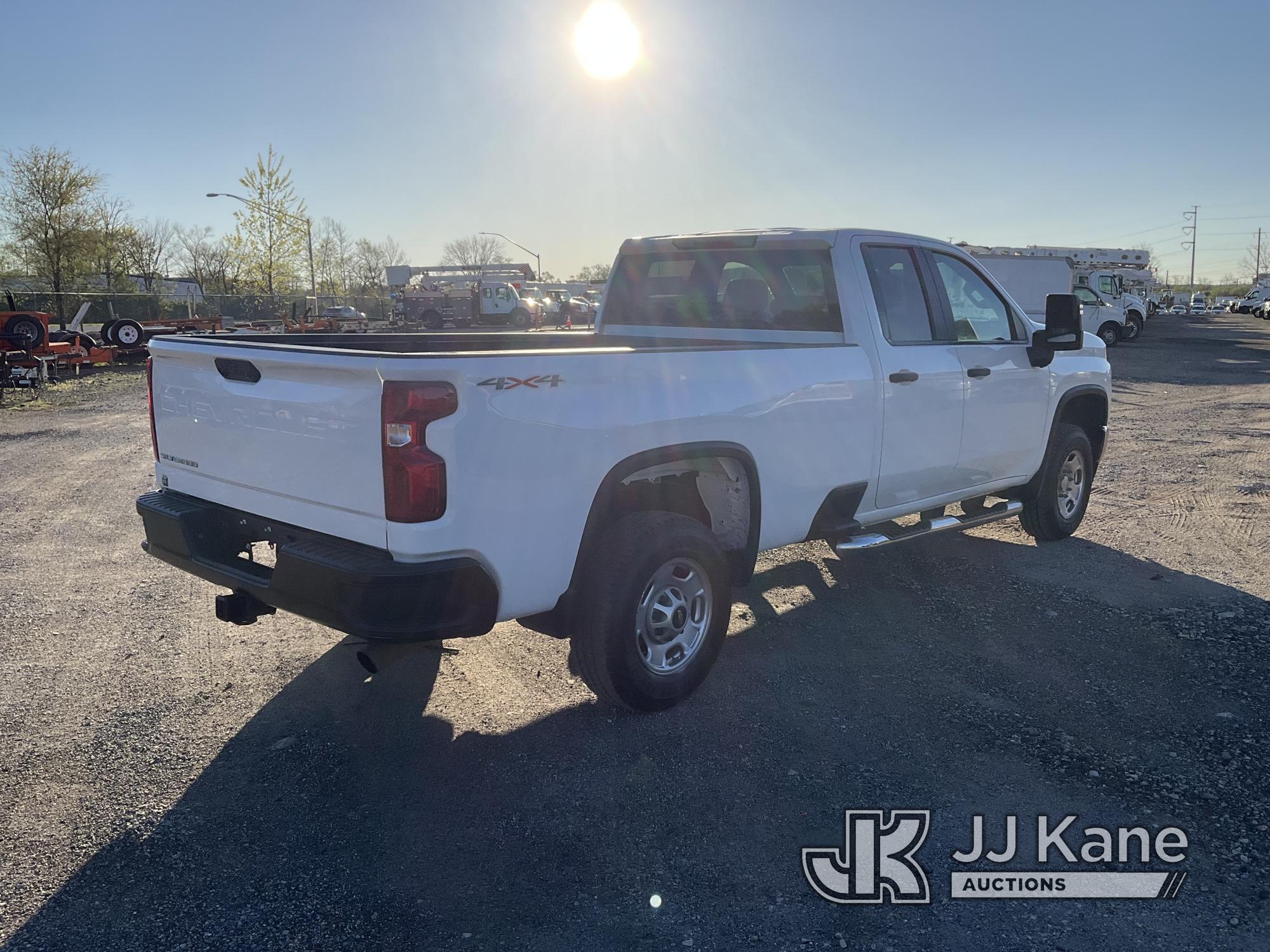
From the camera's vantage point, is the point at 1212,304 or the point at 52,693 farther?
the point at 1212,304

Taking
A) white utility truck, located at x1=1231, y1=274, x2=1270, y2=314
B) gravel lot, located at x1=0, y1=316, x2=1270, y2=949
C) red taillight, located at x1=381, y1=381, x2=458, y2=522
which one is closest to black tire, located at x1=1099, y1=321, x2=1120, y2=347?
gravel lot, located at x1=0, y1=316, x2=1270, y2=949

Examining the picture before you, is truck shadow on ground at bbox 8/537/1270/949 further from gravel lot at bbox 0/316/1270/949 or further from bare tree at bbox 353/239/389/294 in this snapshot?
bare tree at bbox 353/239/389/294

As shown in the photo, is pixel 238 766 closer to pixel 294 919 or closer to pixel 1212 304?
pixel 294 919

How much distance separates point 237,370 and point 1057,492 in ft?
17.9

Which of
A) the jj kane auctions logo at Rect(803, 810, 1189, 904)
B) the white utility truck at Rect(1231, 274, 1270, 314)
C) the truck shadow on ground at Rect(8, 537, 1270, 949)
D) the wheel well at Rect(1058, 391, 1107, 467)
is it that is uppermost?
the white utility truck at Rect(1231, 274, 1270, 314)

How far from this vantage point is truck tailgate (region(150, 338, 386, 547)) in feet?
10.2

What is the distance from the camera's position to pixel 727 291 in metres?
5.44

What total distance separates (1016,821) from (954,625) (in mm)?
1993

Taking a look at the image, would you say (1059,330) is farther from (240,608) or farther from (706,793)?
(240,608)

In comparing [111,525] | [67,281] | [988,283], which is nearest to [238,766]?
[111,525]

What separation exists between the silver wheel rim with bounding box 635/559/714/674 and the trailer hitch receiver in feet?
4.96

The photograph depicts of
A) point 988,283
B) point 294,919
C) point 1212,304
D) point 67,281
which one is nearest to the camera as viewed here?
point 294,919

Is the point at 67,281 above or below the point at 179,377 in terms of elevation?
above

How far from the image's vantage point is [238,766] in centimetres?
362
